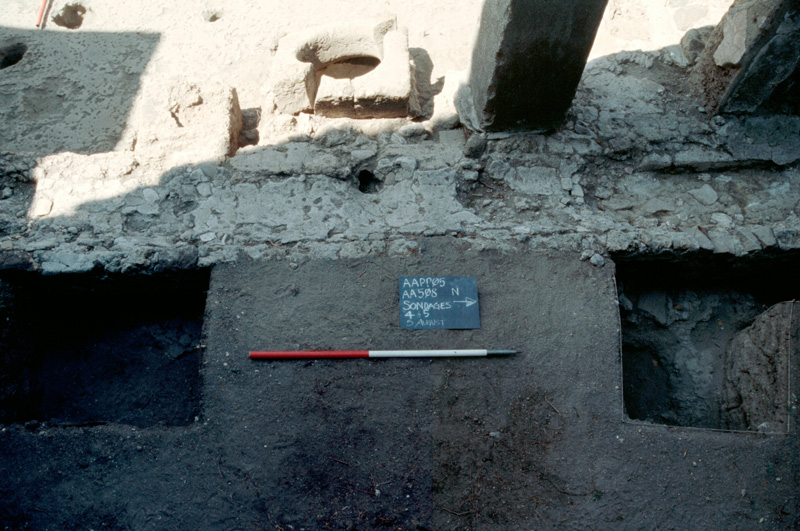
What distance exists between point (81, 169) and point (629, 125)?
2.86m

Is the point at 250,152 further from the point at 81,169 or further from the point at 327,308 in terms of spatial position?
the point at 327,308

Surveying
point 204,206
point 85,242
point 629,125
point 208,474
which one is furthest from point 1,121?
point 629,125

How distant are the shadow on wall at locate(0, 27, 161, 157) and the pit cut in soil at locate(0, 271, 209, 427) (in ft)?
3.65

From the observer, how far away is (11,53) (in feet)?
12.1

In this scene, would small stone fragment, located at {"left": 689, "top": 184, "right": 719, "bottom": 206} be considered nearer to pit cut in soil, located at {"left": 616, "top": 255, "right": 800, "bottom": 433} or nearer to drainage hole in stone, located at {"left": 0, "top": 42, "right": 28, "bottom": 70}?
pit cut in soil, located at {"left": 616, "top": 255, "right": 800, "bottom": 433}

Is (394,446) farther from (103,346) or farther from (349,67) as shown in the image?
(349,67)

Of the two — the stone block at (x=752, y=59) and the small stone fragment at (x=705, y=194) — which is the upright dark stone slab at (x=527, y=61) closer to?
the small stone fragment at (x=705, y=194)

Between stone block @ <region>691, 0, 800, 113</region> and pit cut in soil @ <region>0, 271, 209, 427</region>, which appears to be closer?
pit cut in soil @ <region>0, 271, 209, 427</region>

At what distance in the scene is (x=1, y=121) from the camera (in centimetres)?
334

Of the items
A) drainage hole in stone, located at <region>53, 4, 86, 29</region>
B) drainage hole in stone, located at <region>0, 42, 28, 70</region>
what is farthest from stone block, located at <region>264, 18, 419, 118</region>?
drainage hole in stone, located at <region>0, 42, 28, 70</region>

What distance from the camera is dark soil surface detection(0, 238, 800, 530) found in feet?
6.73

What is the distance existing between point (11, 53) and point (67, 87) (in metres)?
0.61

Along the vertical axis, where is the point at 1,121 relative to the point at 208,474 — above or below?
above

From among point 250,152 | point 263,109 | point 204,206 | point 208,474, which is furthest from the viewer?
point 263,109
